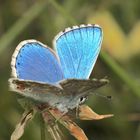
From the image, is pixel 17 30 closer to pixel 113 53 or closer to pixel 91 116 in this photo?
pixel 113 53

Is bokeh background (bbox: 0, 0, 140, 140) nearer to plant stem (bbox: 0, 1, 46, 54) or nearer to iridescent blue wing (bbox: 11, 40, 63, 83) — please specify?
plant stem (bbox: 0, 1, 46, 54)

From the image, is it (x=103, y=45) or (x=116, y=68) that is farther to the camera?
(x=103, y=45)

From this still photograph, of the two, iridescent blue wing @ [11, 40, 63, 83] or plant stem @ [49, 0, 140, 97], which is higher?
iridescent blue wing @ [11, 40, 63, 83]

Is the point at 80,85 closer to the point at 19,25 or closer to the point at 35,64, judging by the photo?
the point at 35,64

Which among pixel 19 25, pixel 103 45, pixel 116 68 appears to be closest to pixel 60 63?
pixel 116 68

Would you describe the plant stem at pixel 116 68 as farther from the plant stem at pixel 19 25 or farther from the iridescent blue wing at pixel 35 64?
the plant stem at pixel 19 25

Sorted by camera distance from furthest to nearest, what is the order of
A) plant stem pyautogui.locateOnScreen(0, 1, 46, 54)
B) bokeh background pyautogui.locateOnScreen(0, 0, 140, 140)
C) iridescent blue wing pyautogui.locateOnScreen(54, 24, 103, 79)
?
bokeh background pyautogui.locateOnScreen(0, 0, 140, 140)
plant stem pyautogui.locateOnScreen(0, 1, 46, 54)
iridescent blue wing pyautogui.locateOnScreen(54, 24, 103, 79)

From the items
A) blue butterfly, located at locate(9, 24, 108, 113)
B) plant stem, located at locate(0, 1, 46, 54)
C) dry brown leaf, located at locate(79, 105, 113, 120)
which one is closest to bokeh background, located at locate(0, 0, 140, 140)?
plant stem, located at locate(0, 1, 46, 54)

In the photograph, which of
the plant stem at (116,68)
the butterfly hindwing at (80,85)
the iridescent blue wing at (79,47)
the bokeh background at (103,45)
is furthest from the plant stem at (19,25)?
the butterfly hindwing at (80,85)

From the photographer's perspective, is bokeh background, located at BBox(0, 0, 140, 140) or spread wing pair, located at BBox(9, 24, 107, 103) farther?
bokeh background, located at BBox(0, 0, 140, 140)
